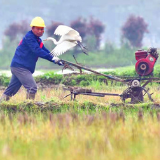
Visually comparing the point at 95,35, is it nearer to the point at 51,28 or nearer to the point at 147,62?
the point at 51,28

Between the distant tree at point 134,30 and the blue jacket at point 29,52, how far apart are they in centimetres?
1512

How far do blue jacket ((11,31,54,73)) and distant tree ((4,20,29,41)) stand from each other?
57.2ft

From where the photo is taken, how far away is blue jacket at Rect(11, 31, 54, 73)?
6121 millimetres

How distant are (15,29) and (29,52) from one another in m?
18.6

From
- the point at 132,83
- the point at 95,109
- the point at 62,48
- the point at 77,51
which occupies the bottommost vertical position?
the point at 95,109

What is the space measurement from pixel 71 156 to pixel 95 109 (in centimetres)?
244

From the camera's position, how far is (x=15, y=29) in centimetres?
2455

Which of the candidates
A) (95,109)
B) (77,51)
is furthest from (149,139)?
(77,51)

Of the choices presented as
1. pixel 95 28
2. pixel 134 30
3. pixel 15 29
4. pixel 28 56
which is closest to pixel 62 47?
pixel 28 56

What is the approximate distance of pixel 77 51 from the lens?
19.3 meters

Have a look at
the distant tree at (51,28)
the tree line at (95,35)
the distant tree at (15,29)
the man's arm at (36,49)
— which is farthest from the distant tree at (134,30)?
the man's arm at (36,49)

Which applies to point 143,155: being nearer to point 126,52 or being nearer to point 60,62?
point 60,62

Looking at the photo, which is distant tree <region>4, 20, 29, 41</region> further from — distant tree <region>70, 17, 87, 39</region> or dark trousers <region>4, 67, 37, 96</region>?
dark trousers <region>4, 67, 37, 96</region>

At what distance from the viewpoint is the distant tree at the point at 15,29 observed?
24.0 metres
